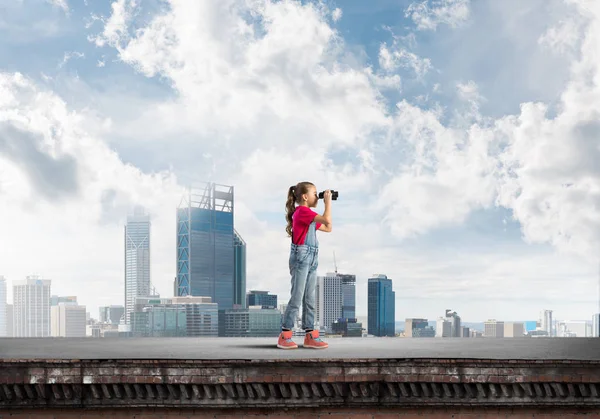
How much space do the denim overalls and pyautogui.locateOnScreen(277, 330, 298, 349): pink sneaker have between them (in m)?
0.10

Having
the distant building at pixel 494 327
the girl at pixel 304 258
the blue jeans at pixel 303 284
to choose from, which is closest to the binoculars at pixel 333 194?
the girl at pixel 304 258

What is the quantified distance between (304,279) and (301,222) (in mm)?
898

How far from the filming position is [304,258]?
11.0m

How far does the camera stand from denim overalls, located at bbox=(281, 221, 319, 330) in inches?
430

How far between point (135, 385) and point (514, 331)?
431ft

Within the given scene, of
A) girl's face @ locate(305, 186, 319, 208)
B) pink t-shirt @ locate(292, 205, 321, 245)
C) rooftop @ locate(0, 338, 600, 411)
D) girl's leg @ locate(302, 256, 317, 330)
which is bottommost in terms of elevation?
rooftop @ locate(0, 338, 600, 411)

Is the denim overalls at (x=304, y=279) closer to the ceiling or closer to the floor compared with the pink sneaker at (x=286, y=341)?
closer to the ceiling

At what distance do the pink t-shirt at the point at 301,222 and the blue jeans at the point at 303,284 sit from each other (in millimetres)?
128

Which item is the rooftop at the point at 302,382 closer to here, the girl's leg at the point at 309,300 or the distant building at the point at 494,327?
the girl's leg at the point at 309,300

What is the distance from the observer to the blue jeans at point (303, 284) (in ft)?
35.8

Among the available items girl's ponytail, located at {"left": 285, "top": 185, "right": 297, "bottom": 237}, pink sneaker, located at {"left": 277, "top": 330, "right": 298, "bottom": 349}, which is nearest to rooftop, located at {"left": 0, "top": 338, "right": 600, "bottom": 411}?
pink sneaker, located at {"left": 277, "top": 330, "right": 298, "bottom": 349}

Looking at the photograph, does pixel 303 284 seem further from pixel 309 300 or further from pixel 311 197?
pixel 311 197

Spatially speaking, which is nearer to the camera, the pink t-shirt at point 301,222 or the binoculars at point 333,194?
the pink t-shirt at point 301,222

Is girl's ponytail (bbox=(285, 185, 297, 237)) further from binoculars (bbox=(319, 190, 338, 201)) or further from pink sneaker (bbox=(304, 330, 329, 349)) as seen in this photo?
pink sneaker (bbox=(304, 330, 329, 349))
